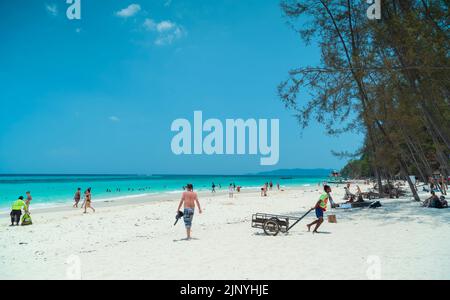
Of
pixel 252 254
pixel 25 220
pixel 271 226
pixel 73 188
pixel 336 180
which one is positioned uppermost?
pixel 271 226

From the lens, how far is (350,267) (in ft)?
22.2

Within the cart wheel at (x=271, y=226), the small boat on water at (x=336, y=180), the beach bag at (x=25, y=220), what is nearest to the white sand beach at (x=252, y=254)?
the cart wheel at (x=271, y=226)

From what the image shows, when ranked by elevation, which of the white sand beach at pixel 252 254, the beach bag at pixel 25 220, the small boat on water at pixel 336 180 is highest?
the white sand beach at pixel 252 254

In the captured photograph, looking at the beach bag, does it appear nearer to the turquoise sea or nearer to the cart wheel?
the cart wheel

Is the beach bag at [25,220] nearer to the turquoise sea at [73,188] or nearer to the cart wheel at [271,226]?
the cart wheel at [271,226]

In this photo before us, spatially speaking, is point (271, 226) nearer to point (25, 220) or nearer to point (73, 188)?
point (25, 220)

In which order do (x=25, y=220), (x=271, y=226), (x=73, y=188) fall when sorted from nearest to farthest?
(x=271, y=226), (x=25, y=220), (x=73, y=188)

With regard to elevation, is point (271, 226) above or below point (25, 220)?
above

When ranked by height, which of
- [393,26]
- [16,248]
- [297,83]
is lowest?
[16,248]

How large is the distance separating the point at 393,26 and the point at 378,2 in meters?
1.41

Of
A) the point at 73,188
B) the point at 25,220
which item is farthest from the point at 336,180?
the point at 25,220

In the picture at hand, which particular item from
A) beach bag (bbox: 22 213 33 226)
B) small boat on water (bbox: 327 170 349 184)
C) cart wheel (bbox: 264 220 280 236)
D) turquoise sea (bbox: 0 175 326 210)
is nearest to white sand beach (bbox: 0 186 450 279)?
cart wheel (bbox: 264 220 280 236)
